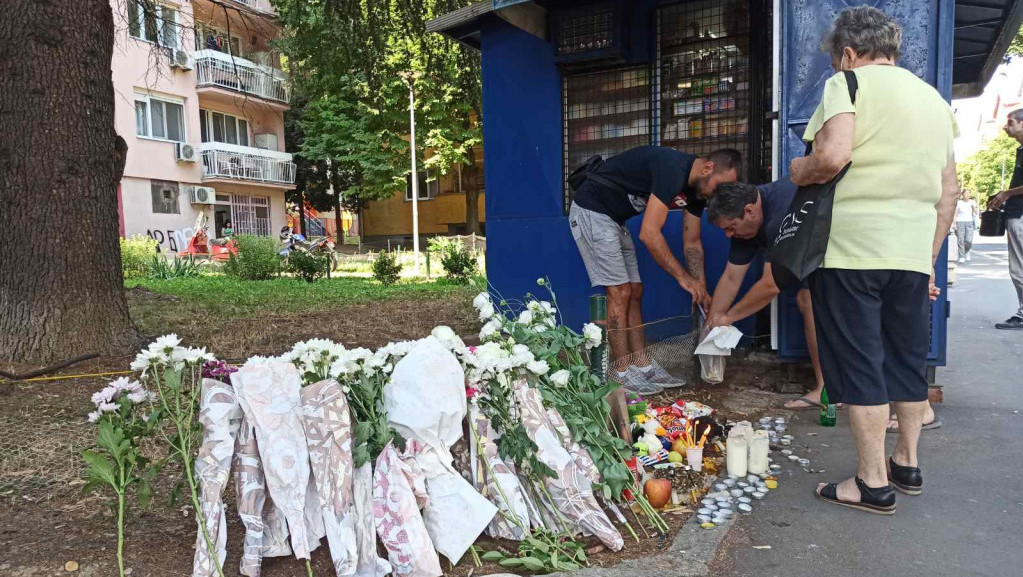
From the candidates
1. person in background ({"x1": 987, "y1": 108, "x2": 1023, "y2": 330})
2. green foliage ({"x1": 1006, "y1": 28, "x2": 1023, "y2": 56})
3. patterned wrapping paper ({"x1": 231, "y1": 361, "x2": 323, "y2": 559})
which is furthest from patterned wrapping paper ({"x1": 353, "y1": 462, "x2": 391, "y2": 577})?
green foliage ({"x1": 1006, "y1": 28, "x2": 1023, "y2": 56})

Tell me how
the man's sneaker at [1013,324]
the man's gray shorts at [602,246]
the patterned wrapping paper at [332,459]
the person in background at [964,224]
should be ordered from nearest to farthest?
the patterned wrapping paper at [332,459] → the man's gray shorts at [602,246] → the man's sneaker at [1013,324] → the person in background at [964,224]

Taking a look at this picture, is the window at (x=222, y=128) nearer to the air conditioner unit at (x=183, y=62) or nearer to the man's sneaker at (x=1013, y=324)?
the air conditioner unit at (x=183, y=62)

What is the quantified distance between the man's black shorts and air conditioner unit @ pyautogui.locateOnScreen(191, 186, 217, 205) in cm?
2533

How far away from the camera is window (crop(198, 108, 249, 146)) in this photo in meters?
25.9

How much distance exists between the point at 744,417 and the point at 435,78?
26.6 ft

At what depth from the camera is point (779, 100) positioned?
442cm

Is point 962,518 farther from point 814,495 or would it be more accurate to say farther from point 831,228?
point 831,228

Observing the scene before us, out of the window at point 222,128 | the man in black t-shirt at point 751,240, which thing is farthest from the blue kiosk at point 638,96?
the window at point 222,128

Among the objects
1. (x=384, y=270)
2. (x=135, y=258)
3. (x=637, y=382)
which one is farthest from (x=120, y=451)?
(x=135, y=258)

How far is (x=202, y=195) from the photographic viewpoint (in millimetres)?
24422

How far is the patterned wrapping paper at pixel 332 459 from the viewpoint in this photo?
7.25 feet

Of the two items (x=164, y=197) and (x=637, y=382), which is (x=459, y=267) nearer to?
(x=637, y=382)

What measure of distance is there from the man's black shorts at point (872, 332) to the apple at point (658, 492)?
0.81 metres

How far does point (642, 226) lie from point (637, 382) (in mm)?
1019
